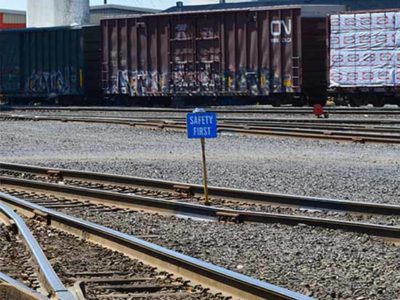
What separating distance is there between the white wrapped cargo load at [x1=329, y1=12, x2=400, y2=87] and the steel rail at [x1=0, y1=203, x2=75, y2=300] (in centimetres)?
2457

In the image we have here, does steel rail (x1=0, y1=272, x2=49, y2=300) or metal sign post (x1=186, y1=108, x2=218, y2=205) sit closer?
steel rail (x1=0, y1=272, x2=49, y2=300)

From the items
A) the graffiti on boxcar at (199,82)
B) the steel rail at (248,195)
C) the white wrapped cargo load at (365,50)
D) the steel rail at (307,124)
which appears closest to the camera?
the steel rail at (248,195)

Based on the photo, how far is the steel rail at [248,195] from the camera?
39.9 ft

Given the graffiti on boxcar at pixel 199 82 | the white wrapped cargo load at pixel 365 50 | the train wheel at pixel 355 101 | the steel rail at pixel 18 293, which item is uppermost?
the white wrapped cargo load at pixel 365 50

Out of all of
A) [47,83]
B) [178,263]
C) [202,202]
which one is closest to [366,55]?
[47,83]

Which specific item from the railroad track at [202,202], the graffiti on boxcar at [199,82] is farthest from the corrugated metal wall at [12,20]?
the railroad track at [202,202]

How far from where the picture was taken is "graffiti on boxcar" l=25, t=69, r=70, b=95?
45.9 metres

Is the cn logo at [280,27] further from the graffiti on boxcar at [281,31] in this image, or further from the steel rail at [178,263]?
the steel rail at [178,263]

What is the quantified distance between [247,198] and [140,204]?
1.39 m

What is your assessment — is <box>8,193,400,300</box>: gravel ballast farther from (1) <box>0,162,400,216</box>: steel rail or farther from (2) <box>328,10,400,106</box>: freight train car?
(2) <box>328,10,400,106</box>: freight train car

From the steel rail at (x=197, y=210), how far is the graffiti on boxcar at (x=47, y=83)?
29.5 metres

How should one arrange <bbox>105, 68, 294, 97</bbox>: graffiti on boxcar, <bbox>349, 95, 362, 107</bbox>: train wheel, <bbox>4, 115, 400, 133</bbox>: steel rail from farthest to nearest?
<bbox>105, 68, 294, 97</bbox>: graffiti on boxcar < <bbox>349, 95, 362, 107</bbox>: train wheel < <bbox>4, 115, 400, 133</bbox>: steel rail

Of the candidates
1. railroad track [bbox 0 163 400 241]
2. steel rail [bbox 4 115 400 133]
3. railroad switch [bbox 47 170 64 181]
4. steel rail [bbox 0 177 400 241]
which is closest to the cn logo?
steel rail [bbox 4 115 400 133]

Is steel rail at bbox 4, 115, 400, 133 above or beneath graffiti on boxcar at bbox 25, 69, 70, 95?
beneath
